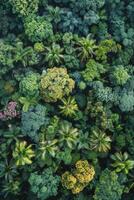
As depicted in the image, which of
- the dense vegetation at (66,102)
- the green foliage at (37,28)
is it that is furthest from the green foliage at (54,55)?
the green foliage at (37,28)

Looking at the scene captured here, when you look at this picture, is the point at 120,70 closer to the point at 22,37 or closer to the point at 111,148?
the point at 111,148

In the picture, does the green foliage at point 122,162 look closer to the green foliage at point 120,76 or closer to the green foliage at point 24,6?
the green foliage at point 120,76

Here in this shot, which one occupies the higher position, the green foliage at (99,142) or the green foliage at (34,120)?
the green foliage at (34,120)

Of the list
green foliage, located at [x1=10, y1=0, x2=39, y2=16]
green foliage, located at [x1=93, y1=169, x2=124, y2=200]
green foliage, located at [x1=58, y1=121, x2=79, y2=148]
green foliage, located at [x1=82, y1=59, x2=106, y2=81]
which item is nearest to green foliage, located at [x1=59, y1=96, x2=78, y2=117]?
green foliage, located at [x1=58, y1=121, x2=79, y2=148]

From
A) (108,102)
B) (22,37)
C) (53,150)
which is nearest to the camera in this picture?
(53,150)

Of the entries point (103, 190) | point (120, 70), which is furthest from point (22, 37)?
point (103, 190)

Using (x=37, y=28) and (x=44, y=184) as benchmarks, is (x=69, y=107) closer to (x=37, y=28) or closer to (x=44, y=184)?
(x=44, y=184)

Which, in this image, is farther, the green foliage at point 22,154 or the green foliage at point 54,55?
the green foliage at point 54,55

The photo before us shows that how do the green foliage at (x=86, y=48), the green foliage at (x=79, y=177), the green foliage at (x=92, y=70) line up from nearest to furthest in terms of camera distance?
the green foliage at (x=79, y=177) → the green foliage at (x=92, y=70) → the green foliage at (x=86, y=48)
